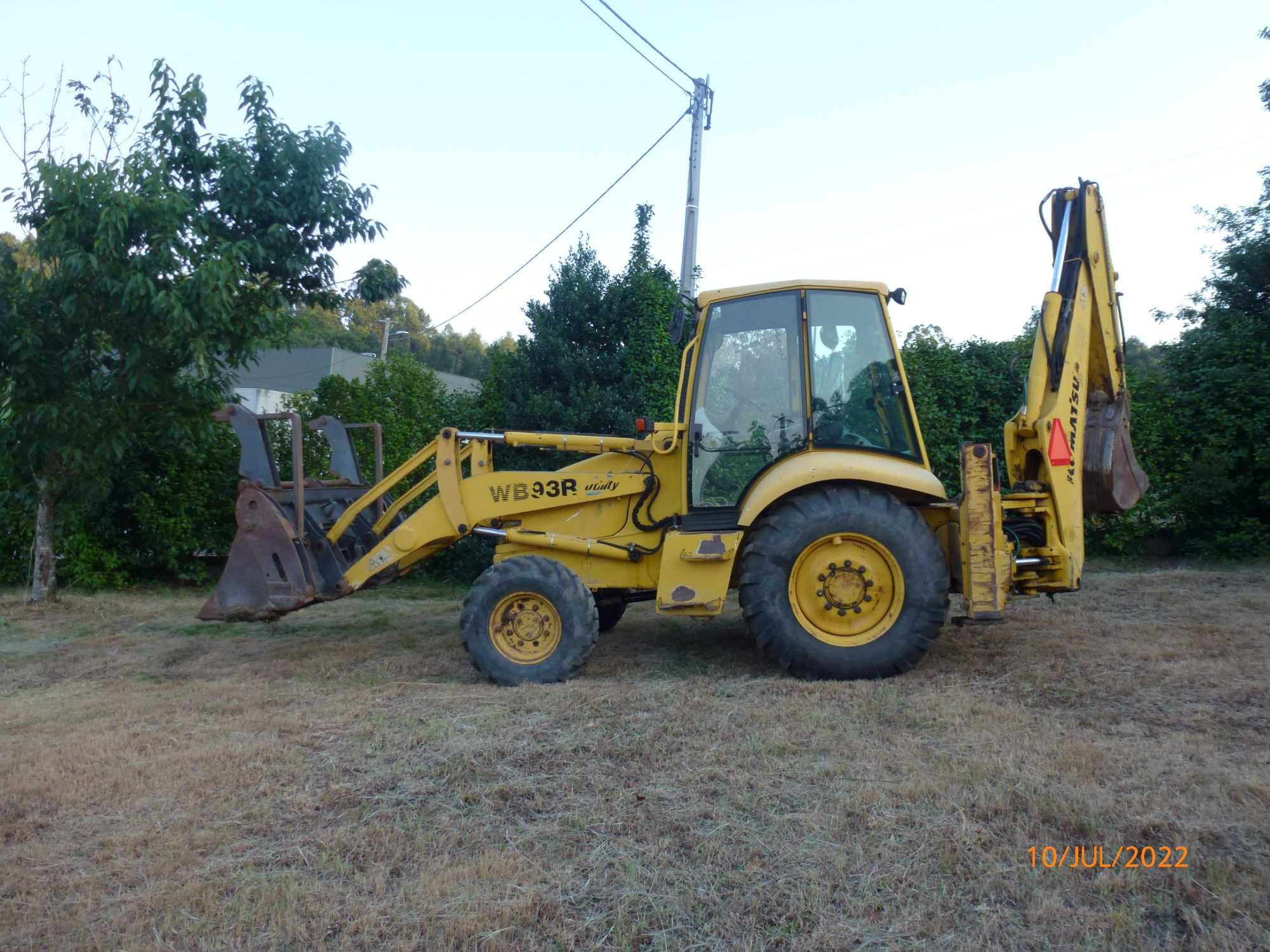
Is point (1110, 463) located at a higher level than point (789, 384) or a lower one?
lower

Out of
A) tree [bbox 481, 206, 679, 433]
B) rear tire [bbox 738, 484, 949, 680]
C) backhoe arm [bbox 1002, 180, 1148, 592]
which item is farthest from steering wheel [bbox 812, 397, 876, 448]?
tree [bbox 481, 206, 679, 433]

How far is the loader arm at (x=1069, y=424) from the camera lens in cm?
608

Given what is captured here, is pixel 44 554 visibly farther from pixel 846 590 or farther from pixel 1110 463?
pixel 1110 463

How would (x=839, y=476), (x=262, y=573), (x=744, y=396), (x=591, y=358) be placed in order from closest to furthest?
(x=839, y=476) → (x=744, y=396) → (x=262, y=573) → (x=591, y=358)

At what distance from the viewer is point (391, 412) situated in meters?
11.9

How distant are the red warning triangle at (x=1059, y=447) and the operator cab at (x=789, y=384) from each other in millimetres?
783

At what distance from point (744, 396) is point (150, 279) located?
5.43 metres

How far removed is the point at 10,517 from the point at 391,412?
427 centimetres

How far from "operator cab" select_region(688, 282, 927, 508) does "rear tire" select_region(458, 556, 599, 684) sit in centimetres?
99

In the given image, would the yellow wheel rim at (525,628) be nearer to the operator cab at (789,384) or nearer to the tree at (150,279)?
the operator cab at (789,384)

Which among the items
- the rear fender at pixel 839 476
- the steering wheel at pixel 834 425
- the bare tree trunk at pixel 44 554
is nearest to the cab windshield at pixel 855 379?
the steering wheel at pixel 834 425

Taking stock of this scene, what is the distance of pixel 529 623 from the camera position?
6.15 m
